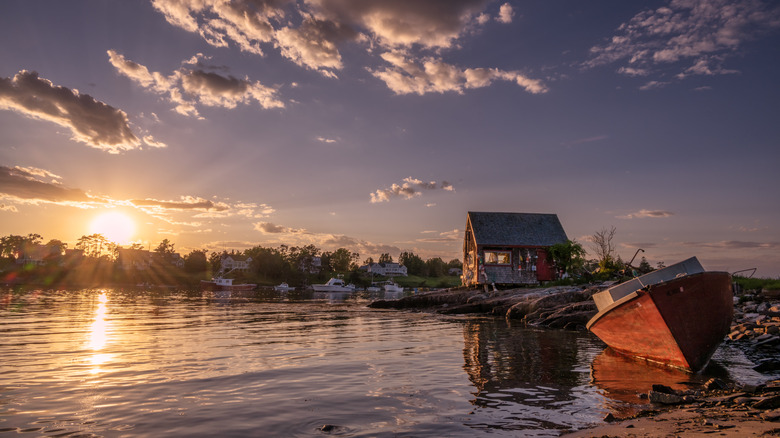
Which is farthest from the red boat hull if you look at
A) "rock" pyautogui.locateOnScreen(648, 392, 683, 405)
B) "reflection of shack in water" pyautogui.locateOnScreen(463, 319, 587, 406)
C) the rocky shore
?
"rock" pyautogui.locateOnScreen(648, 392, 683, 405)

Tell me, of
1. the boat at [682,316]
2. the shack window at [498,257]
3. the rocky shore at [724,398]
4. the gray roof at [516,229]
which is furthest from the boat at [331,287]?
the boat at [682,316]

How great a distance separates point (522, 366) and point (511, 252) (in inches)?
1099

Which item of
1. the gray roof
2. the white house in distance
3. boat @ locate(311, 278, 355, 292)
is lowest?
boat @ locate(311, 278, 355, 292)

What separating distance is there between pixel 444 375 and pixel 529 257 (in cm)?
2986

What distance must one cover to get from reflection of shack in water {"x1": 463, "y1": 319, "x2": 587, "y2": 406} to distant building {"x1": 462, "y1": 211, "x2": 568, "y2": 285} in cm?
2010

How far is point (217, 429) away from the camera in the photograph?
5.36 meters

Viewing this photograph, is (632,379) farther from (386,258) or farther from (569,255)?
(386,258)

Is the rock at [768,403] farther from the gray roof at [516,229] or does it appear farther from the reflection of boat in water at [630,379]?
the gray roof at [516,229]

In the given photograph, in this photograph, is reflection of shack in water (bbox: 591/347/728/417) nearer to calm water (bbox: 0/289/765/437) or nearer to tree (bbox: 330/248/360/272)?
calm water (bbox: 0/289/765/437)

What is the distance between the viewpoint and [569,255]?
35844 millimetres

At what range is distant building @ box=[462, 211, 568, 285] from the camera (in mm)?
36531

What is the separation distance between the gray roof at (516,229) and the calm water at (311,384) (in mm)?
22647

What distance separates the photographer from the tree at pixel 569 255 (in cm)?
3559

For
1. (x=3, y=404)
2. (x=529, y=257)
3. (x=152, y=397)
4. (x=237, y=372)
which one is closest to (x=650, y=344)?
(x=237, y=372)
